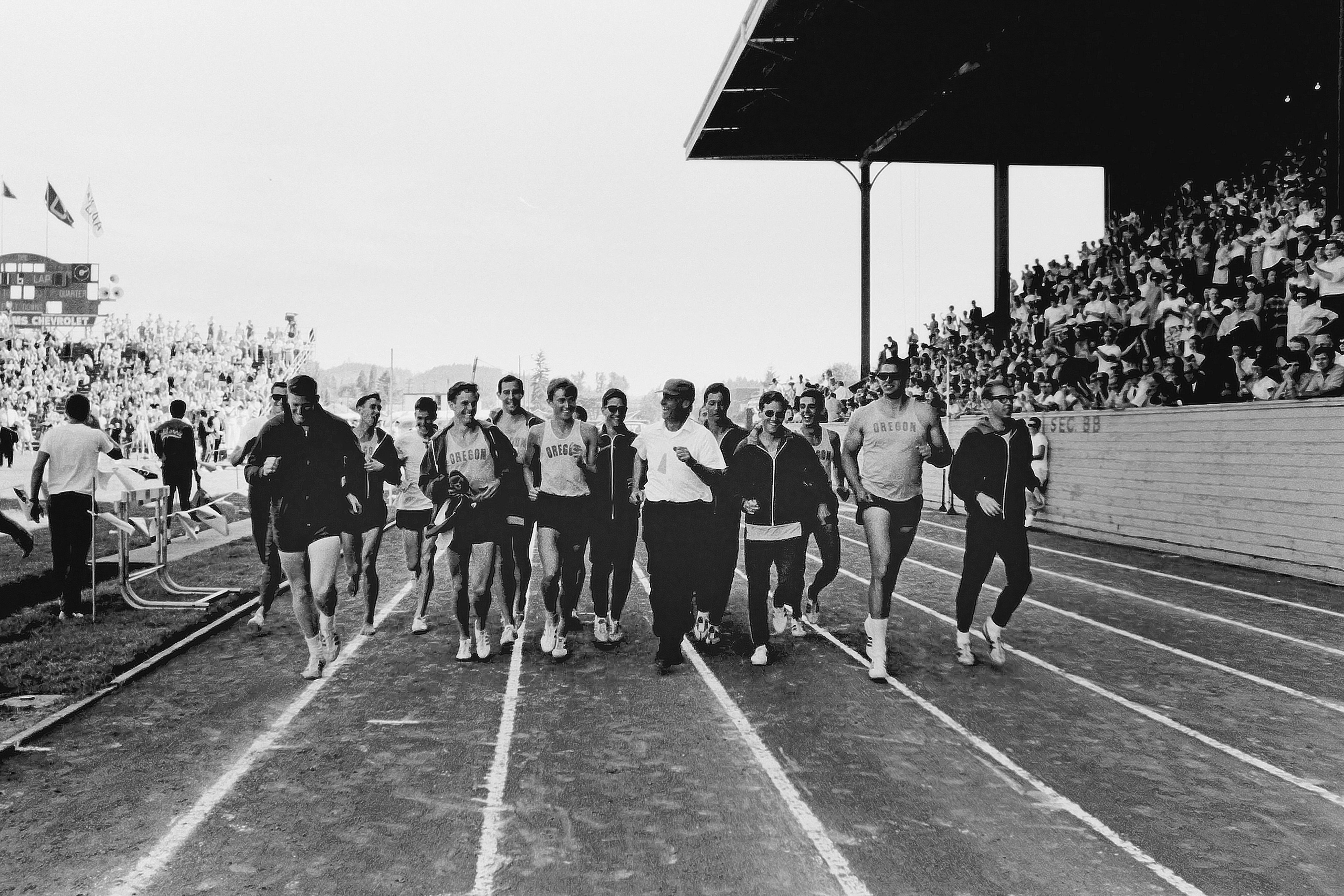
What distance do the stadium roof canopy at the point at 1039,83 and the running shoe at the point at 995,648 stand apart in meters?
13.2

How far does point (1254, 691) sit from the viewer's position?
6.54 meters

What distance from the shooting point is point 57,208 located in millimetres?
55750

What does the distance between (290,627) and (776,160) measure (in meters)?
25.3

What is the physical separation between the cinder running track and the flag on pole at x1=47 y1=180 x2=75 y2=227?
57916mm

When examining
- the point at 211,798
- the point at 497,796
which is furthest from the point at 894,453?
the point at 211,798

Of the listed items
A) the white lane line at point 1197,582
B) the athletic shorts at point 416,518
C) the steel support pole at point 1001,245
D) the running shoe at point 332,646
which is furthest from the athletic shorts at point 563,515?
the steel support pole at point 1001,245

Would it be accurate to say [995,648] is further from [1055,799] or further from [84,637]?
[84,637]

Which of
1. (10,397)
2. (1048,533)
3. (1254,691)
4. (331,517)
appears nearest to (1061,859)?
(1254,691)

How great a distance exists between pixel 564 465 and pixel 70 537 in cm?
459

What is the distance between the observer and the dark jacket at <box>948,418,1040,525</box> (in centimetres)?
682

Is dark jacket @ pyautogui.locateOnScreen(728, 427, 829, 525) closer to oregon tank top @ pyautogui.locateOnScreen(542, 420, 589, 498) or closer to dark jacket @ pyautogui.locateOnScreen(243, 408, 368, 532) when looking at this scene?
oregon tank top @ pyautogui.locateOnScreen(542, 420, 589, 498)

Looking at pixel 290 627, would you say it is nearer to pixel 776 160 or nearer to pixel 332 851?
pixel 332 851

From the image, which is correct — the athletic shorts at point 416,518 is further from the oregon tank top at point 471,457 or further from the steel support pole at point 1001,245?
the steel support pole at point 1001,245

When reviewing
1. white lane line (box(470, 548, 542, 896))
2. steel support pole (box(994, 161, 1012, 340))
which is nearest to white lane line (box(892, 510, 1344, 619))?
white lane line (box(470, 548, 542, 896))
